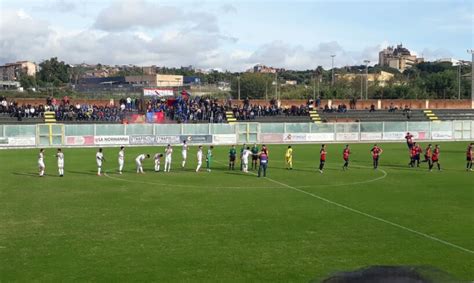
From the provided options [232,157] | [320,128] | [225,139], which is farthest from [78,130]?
[320,128]

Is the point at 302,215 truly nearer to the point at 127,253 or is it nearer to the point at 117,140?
the point at 127,253

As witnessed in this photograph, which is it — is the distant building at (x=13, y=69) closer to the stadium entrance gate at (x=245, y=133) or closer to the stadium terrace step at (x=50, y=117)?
the stadium terrace step at (x=50, y=117)

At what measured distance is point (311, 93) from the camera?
114688mm

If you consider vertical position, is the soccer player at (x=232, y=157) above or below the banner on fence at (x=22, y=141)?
below

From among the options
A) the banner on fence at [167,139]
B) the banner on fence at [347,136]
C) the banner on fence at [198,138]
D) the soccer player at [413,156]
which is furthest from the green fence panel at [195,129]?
the soccer player at [413,156]

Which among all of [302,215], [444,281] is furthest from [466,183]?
[444,281]

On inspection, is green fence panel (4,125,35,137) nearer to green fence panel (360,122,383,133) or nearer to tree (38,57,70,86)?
green fence panel (360,122,383,133)

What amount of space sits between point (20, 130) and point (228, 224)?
3676cm

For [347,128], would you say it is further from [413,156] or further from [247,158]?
[247,158]

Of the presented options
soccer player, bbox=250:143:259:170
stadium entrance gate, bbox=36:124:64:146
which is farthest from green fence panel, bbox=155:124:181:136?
soccer player, bbox=250:143:259:170

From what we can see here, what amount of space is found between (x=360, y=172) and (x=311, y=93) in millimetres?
81148

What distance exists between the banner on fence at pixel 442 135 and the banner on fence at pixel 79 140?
38.4m

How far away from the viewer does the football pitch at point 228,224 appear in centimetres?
1395

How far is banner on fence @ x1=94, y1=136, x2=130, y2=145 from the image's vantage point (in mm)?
51969
